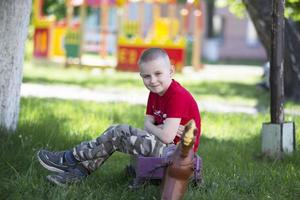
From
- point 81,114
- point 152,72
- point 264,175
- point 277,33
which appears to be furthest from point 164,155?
point 81,114

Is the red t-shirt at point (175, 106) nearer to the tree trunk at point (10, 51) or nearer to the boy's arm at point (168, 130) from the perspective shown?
the boy's arm at point (168, 130)

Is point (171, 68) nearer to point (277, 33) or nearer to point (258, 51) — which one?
Result: point (277, 33)

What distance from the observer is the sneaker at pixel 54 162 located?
3961 millimetres

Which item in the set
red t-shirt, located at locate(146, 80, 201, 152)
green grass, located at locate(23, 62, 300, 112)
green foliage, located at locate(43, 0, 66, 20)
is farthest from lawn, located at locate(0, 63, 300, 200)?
green foliage, located at locate(43, 0, 66, 20)

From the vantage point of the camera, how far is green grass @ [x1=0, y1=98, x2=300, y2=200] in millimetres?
3773

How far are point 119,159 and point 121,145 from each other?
4.08 feet

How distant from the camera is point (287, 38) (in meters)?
9.45

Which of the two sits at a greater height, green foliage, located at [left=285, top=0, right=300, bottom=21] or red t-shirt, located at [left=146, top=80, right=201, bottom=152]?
green foliage, located at [left=285, top=0, right=300, bottom=21]

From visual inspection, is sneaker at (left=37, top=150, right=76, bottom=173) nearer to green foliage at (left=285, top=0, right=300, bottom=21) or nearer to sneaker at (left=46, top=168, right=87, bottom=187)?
sneaker at (left=46, top=168, right=87, bottom=187)

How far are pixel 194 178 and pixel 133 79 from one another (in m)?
10.1

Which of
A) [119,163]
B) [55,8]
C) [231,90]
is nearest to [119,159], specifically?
[119,163]

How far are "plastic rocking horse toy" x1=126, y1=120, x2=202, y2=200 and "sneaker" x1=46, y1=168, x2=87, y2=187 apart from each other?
0.36 m

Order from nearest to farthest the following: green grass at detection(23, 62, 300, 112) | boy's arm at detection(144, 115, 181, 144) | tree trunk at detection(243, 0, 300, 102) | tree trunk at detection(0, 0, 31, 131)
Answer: boy's arm at detection(144, 115, 181, 144) < tree trunk at detection(0, 0, 31, 131) < tree trunk at detection(243, 0, 300, 102) < green grass at detection(23, 62, 300, 112)

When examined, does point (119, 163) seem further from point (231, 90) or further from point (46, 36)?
point (46, 36)
